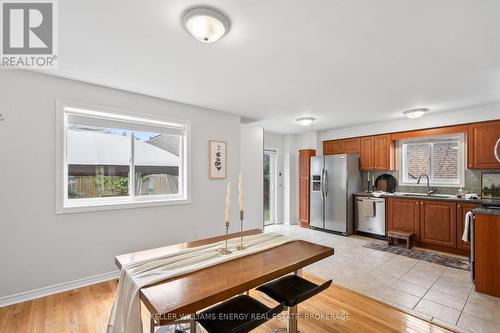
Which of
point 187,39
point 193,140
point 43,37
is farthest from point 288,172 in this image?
point 43,37

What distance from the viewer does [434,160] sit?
4.45m

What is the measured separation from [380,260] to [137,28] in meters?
4.14

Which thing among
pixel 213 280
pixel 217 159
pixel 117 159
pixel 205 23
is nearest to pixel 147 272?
pixel 213 280

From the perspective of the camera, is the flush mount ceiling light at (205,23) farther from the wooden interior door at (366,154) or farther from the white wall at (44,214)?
the wooden interior door at (366,154)

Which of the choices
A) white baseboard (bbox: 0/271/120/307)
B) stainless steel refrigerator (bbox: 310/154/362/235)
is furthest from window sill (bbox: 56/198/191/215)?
stainless steel refrigerator (bbox: 310/154/362/235)

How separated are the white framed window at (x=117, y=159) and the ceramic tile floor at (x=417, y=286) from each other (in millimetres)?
2476

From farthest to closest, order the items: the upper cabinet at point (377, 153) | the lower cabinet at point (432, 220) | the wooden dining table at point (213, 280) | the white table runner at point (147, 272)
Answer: the upper cabinet at point (377, 153) → the lower cabinet at point (432, 220) → the white table runner at point (147, 272) → the wooden dining table at point (213, 280)

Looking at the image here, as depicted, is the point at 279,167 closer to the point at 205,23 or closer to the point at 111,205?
the point at 111,205

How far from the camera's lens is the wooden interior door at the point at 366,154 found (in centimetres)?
502

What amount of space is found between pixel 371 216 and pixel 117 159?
4.69 m

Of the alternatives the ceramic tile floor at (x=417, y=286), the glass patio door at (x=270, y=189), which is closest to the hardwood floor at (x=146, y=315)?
the ceramic tile floor at (x=417, y=286)

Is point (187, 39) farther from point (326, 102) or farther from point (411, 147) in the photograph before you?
point (411, 147)

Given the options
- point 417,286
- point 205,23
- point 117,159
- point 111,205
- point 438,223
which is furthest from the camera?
point 438,223

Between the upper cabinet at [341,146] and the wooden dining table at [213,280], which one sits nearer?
the wooden dining table at [213,280]
